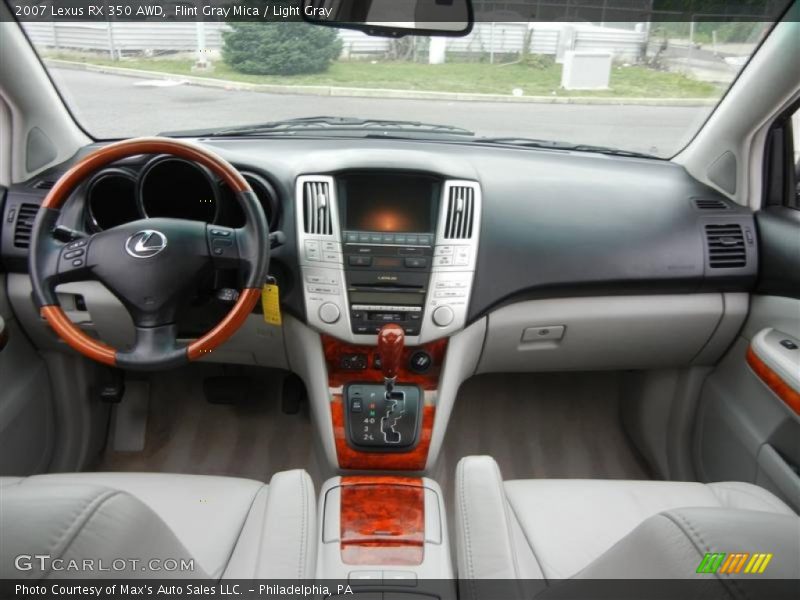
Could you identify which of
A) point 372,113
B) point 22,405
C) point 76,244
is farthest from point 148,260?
point 372,113

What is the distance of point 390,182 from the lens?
203 centimetres

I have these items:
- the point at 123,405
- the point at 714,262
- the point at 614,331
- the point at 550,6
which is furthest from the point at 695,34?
the point at 123,405

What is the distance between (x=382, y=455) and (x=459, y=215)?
→ 2.74 ft

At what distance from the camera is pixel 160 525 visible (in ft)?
3.17

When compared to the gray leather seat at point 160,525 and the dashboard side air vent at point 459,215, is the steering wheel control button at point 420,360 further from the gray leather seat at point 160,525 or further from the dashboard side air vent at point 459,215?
the gray leather seat at point 160,525

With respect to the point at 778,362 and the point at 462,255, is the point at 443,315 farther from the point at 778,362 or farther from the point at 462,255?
the point at 778,362

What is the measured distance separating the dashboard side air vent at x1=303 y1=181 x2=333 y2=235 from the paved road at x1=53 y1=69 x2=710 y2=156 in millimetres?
622

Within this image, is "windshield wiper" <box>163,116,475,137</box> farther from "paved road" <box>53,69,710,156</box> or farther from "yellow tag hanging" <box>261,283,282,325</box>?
"yellow tag hanging" <box>261,283,282,325</box>

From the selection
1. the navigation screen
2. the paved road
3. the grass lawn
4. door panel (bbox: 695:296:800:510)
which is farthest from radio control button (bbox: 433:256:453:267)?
door panel (bbox: 695:296:800:510)

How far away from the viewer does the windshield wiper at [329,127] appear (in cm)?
236

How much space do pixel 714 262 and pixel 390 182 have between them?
1.16m

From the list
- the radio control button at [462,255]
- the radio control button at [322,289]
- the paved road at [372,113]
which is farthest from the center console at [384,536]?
the paved road at [372,113]

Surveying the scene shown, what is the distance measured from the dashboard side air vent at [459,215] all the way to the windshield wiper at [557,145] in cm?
50

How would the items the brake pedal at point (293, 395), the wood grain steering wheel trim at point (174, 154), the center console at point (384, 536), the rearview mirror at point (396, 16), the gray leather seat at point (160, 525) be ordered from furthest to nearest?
the brake pedal at point (293, 395) → the rearview mirror at point (396, 16) → the wood grain steering wheel trim at point (174, 154) → the center console at point (384, 536) → the gray leather seat at point (160, 525)
